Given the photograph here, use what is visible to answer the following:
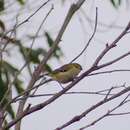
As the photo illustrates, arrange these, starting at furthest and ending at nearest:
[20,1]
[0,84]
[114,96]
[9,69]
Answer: [20,1], [9,69], [0,84], [114,96]

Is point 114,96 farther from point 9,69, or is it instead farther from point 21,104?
point 9,69

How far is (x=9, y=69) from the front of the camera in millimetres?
2801

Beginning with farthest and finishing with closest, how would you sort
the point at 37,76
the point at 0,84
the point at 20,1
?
the point at 20,1, the point at 0,84, the point at 37,76

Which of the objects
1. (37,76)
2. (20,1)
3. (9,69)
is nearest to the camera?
(37,76)

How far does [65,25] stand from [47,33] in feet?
4.72

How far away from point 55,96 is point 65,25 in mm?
237

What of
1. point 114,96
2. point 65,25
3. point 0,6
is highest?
point 0,6

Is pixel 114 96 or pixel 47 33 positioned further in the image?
pixel 47 33

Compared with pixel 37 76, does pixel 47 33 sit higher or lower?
higher

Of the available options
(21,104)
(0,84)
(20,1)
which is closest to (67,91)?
(21,104)

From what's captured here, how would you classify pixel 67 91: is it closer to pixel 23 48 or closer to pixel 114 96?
pixel 114 96

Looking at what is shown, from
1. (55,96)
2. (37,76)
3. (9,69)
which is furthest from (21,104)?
(9,69)

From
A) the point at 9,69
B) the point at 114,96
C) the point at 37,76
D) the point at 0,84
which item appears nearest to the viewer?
the point at 114,96

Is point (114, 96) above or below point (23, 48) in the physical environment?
below
